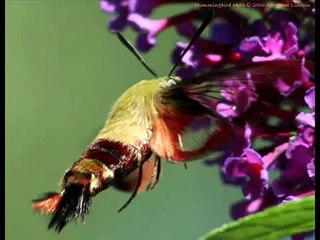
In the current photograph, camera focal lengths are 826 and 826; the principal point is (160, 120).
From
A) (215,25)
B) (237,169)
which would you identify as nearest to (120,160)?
(237,169)

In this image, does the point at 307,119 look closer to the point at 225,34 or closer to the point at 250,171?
the point at 250,171

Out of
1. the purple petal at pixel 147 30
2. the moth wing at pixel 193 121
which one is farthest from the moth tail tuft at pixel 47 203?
the purple petal at pixel 147 30

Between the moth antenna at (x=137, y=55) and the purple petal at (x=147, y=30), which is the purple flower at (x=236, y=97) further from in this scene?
the purple petal at (x=147, y=30)

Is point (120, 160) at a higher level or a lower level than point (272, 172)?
higher

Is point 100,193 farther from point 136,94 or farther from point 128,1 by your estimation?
point 128,1

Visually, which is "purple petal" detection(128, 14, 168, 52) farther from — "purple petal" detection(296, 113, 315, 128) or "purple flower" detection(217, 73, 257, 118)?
"purple petal" detection(296, 113, 315, 128)

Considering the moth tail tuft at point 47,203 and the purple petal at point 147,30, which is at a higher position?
the purple petal at point 147,30

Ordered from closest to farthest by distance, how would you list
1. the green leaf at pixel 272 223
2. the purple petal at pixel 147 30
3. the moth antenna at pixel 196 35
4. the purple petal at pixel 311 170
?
the green leaf at pixel 272 223
the purple petal at pixel 311 170
the moth antenna at pixel 196 35
the purple petal at pixel 147 30
